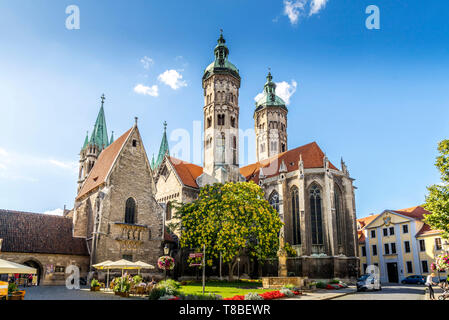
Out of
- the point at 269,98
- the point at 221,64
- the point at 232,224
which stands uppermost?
the point at 269,98

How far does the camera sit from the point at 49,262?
28.8m

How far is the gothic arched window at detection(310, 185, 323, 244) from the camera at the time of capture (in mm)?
39125

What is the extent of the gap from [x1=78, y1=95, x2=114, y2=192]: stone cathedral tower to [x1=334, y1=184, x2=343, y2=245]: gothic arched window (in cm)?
3758

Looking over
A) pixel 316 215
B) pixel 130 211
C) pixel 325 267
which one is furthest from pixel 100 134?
pixel 325 267

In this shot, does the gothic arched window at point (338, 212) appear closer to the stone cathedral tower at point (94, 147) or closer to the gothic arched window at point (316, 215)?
the gothic arched window at point (316, 215)

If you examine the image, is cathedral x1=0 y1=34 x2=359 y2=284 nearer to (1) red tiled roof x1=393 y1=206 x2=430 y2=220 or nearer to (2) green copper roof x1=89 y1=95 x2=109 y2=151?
(2) green copper roof x1=89 y1=95 x2=109 y2=151

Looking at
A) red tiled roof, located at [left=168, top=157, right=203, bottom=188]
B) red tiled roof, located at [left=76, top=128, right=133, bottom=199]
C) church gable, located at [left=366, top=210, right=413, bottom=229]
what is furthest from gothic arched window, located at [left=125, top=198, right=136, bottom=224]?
church gable, located at [left=366, top=210, right=413, bottom=229]

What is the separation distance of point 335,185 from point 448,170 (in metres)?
19.6

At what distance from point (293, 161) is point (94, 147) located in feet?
108

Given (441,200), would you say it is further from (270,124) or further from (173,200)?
(270,124)
